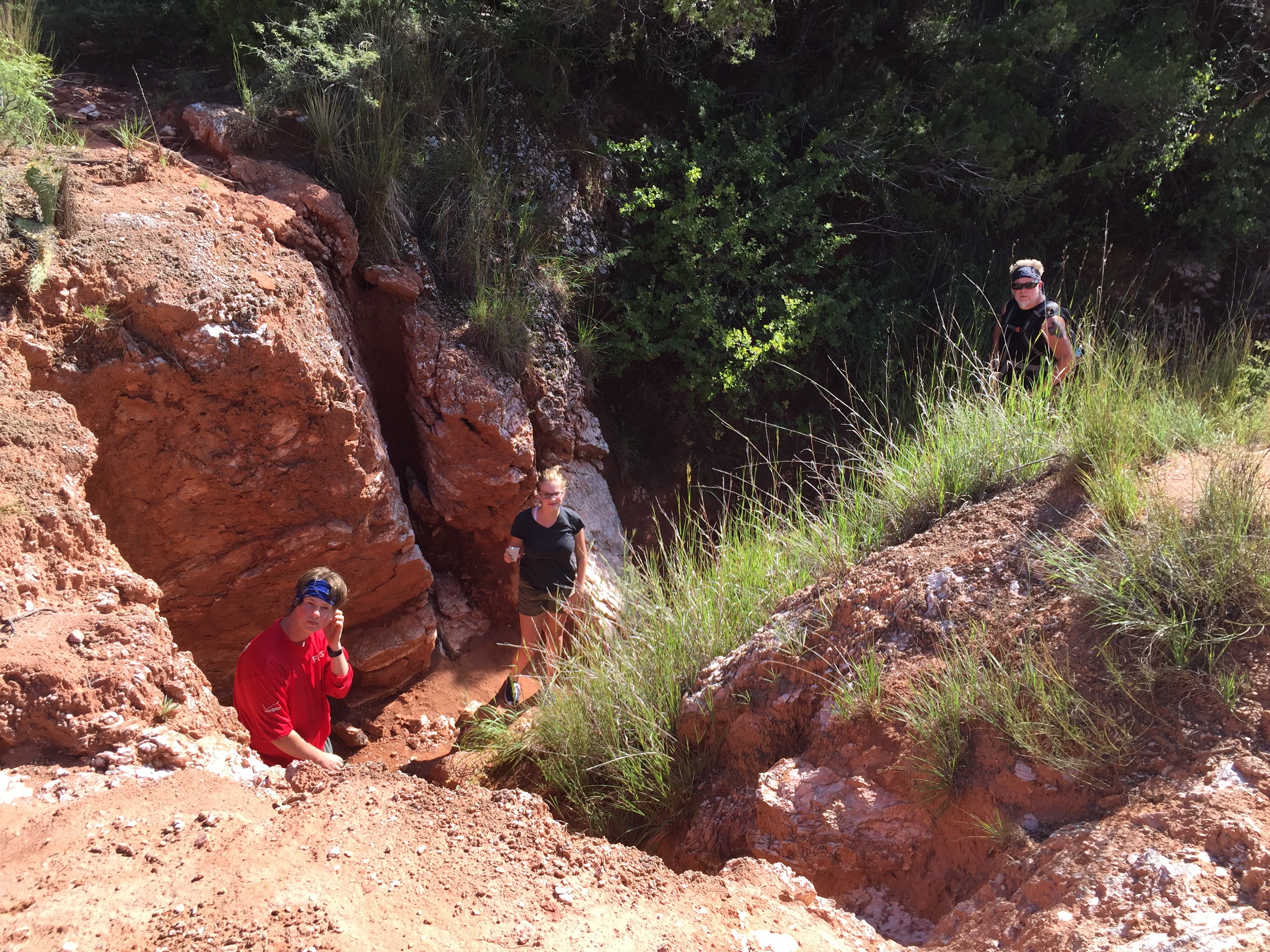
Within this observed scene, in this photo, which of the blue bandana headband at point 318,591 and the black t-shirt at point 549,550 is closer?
the blue bandana headband at point 318,591

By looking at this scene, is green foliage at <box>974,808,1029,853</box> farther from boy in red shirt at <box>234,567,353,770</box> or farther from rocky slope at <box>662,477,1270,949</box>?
boy in red shirt at <box>234,567,353,770</box>

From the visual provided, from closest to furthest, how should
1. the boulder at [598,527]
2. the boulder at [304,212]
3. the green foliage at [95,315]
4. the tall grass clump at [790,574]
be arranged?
the tall grass clump at [790,574] < the green foliage at [95,315] < the boulder at [304,212] < the boulder at [598,527]

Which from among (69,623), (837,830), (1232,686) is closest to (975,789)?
(837,830)

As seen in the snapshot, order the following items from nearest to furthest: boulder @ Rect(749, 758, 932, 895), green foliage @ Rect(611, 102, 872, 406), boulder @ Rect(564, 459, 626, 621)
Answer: boulder @ Rect(749, 758, 932, 895) → boulder @ Rect(564, 459, 626, 621) → green foliage @ Rect(611, 102, 872, 406)

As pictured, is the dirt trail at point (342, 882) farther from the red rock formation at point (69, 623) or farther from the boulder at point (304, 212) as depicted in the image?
the boulder at point (304, 212)

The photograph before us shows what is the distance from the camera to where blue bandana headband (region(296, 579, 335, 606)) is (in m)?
3.83

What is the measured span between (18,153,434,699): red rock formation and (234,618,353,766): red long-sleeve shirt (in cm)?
156

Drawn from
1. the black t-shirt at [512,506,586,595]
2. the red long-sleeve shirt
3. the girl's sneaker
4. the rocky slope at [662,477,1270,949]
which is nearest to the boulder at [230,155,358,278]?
the black t-shirt at [512,506,586,595]

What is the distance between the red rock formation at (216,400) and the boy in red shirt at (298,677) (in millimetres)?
1568

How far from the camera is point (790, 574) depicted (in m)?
4.41

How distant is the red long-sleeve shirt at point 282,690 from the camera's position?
3.73 metres

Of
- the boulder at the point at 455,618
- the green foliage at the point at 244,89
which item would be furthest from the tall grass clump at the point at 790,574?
the green foliage at the point at 244,89

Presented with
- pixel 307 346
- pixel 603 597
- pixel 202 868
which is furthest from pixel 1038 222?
pixel 202 868

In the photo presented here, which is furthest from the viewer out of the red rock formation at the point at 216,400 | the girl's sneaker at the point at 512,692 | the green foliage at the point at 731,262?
the green foliage at the point at 731,262
